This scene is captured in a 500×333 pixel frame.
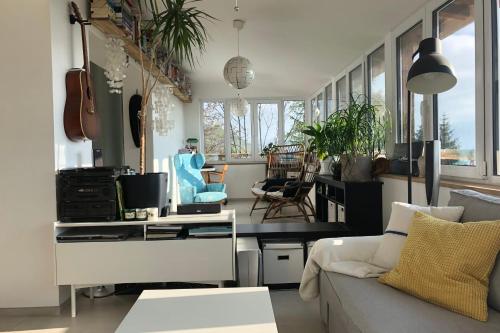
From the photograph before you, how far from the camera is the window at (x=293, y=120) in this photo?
7703 mm

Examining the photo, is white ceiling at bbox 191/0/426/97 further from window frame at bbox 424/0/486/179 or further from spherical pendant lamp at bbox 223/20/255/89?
A: window frame at bbox 424/0/486/179

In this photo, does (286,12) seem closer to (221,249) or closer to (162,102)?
(162,102)

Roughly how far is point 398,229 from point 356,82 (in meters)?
3.54

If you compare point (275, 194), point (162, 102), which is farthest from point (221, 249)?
point (275, 194)

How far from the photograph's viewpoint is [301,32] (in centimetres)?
398

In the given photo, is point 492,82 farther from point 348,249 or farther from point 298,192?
point 298,192

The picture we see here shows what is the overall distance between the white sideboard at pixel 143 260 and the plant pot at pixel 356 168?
1.47m

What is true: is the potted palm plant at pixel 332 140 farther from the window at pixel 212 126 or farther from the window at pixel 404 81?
the window at pixel 212 126

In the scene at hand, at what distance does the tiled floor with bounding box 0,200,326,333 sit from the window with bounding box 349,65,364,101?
3070 millimetres

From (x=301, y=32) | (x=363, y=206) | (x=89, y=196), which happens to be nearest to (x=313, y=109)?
(x=301, y=32)

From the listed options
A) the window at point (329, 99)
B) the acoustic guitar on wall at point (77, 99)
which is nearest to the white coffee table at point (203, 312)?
the acoustic guitar on wall at point (77, 99)

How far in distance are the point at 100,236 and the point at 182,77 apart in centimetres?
423

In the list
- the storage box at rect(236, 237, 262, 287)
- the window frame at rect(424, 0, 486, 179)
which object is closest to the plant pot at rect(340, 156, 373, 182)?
the window frame at rect(424, 0, 486, 179)

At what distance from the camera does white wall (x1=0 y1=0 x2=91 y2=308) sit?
7.80ft
